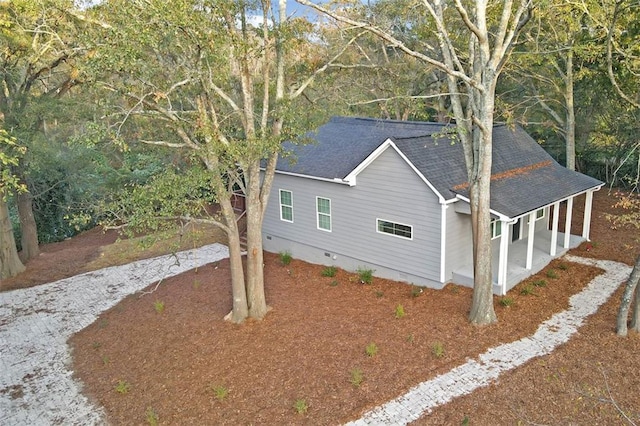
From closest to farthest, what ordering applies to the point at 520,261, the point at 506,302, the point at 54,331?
the point at 506,302 < the point at 54,331 < the point at 520,261

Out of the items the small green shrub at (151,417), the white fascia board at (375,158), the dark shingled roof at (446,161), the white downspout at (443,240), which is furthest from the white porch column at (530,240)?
the small green shrub at (151,417)

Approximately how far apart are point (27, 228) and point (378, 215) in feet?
Answer: 45.1

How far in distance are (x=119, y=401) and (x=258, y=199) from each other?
5.23 m

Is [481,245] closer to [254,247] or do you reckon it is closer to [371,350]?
[371,350]

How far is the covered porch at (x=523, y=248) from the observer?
12.2 m

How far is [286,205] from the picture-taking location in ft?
56.1

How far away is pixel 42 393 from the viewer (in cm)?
984

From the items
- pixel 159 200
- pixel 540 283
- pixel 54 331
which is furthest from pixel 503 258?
pixel 54 331

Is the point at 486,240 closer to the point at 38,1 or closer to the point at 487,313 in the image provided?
the point at 487,313

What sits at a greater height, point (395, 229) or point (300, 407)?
point (395, 229)

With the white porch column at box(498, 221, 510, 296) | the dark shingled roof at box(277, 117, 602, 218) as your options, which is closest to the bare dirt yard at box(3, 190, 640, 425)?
the white porch column at box(498, 221, 510, 296)

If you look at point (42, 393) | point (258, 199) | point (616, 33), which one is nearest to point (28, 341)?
point (42, 393)

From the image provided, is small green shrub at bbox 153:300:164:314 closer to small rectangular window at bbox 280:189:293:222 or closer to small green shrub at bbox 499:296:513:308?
small rectangular window at bbox 280:189:293:222

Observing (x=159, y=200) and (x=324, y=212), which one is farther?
(x=324, y=212)
